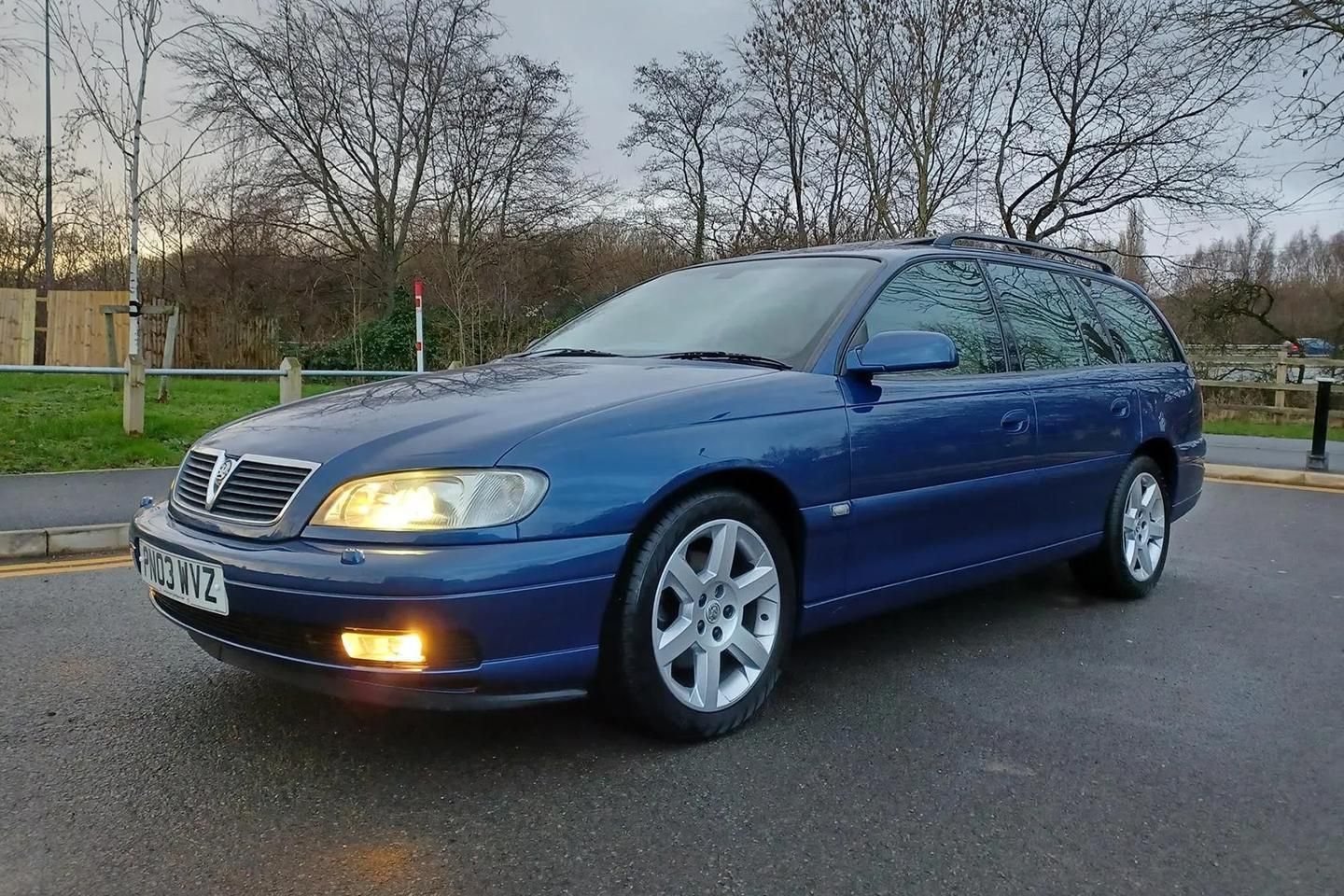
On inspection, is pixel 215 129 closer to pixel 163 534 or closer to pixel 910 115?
pixel 910 115

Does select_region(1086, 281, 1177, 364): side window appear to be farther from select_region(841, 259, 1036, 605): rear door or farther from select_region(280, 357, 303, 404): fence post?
select_region(280, 357, 303, 404): fence post

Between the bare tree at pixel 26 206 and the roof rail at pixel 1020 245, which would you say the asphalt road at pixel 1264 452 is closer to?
the roof rail at pixel 1020 245

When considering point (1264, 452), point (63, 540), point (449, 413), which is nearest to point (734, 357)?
point (449, 413)

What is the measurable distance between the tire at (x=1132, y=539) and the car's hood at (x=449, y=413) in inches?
91.7

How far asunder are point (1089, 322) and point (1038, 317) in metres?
0.51

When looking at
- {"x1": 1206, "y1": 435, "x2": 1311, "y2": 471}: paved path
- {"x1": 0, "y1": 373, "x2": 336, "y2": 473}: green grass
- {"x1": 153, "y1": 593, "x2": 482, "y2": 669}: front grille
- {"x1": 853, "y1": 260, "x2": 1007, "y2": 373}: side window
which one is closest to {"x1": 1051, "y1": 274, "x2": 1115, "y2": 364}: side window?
{"x1": 853, "y1": 260, "x2": 1007, "y2": 373}: side window

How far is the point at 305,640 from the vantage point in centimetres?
235

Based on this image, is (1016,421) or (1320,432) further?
(1320,432)

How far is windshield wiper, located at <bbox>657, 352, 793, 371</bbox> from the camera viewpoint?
10.3 feet

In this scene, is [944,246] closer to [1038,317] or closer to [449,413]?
[1038,317]

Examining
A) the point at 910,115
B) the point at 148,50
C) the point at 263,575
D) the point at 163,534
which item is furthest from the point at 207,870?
the point at 910,115

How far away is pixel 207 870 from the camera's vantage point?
6.59 feet

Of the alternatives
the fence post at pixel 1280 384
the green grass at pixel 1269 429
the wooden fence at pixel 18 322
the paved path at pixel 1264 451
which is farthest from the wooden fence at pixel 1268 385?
the wooden fence at pixel 18 322

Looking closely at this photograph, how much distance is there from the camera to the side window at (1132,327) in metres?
4.74
